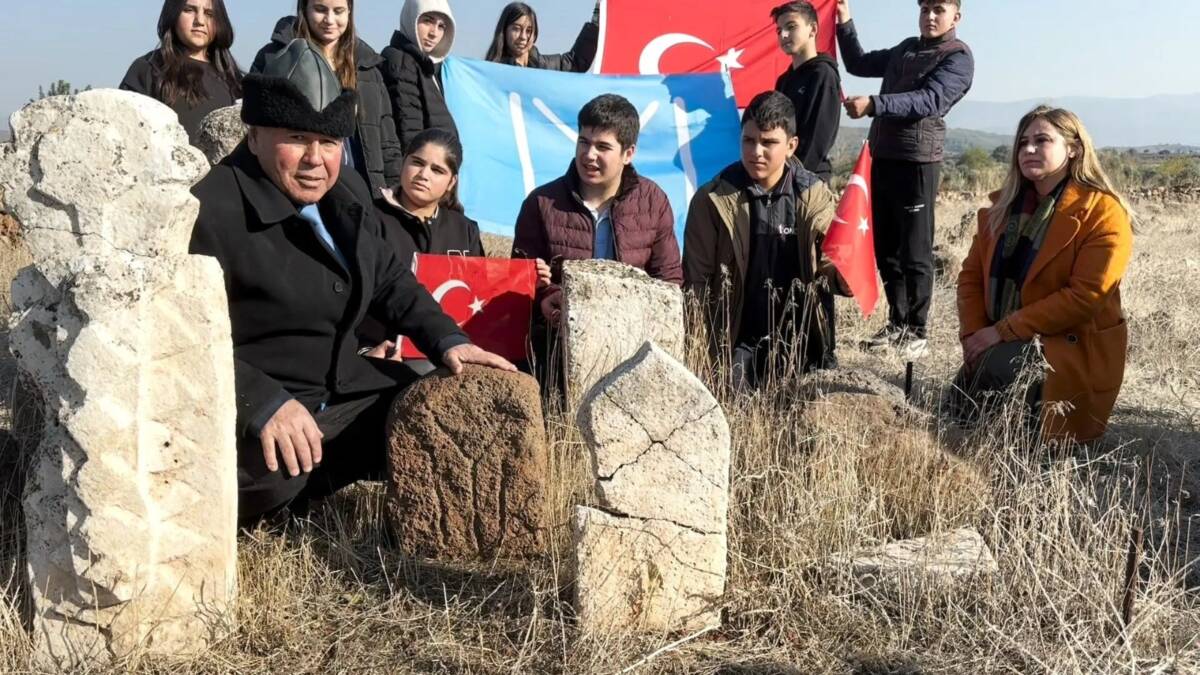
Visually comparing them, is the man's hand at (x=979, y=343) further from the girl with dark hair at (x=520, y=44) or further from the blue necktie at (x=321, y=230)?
the girl with dark hair at (x=520, y=44)

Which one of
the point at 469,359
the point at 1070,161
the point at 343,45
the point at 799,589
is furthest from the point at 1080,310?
the point at 343,45

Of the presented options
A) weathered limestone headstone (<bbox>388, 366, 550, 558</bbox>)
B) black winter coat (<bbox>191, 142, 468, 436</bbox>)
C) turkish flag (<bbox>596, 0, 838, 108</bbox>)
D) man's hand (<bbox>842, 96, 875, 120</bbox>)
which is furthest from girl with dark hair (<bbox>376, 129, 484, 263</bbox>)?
turkish flag (<bbox>596, 0, 838, 108</bbox>)

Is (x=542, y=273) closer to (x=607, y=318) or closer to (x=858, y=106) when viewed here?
(x=607, y=318)

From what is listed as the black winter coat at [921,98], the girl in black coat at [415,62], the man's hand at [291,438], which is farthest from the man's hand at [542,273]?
the black winter coat at [921,98]

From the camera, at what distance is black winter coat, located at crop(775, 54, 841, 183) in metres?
6.28

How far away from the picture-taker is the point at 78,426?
251 cm

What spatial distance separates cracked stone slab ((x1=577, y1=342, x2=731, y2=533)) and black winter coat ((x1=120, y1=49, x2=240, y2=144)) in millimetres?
3499

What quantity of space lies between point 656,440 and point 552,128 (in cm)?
549

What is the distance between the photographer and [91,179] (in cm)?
262

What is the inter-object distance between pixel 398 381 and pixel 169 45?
107 inches

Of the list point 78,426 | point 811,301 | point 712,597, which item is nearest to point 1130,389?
point 811,301

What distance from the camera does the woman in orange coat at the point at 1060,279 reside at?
4.46m

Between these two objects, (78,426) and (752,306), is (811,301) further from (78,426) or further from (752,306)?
(78,426)

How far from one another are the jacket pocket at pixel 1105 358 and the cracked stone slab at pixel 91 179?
3855mm
